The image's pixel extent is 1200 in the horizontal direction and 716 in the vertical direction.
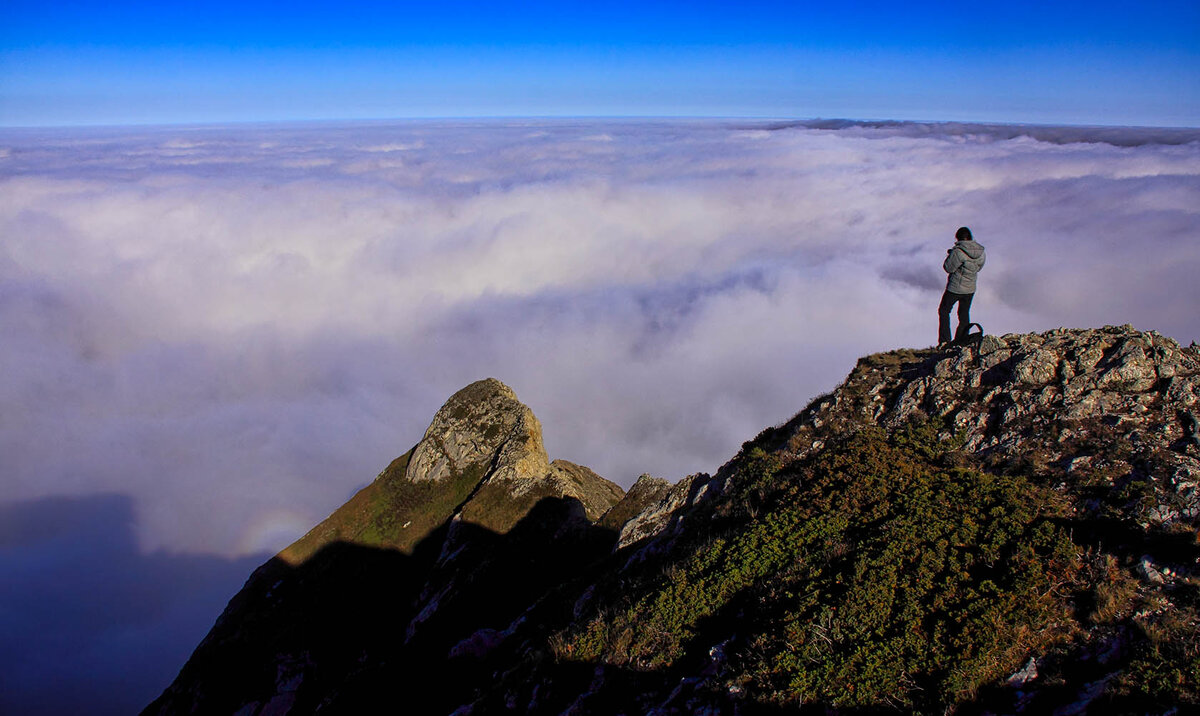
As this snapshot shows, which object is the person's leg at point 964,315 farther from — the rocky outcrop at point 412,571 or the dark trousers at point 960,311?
the rocky outcrop at point 412,571

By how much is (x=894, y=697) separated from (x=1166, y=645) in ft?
11.5

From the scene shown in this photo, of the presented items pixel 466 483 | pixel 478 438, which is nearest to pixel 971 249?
pixel 466 483

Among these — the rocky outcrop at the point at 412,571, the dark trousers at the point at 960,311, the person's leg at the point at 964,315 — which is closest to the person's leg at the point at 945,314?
the dark trousers at the point at 960,311

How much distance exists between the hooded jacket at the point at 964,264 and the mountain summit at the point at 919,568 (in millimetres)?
2904

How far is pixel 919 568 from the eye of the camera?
1033cm

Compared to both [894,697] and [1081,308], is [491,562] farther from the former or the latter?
[1081,308]

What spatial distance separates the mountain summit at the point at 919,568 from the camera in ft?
28.0

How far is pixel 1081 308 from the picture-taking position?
186 meters

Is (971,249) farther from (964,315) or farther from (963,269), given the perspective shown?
(964,315)

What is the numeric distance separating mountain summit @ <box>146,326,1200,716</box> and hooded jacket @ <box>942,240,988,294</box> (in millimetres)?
2904

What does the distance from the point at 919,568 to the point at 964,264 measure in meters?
14.3

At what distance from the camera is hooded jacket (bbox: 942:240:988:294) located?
A: 20547 millimetres

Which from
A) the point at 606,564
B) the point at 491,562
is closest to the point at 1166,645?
the point at 606,564

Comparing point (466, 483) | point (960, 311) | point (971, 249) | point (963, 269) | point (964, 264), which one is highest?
point (971, 249)
